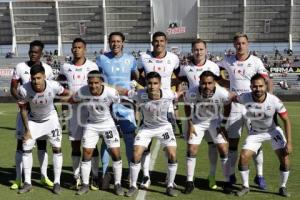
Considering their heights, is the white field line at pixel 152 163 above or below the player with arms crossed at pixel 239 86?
below

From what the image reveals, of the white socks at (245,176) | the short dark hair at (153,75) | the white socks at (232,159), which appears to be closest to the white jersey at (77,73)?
the short dark hair at (153,75)

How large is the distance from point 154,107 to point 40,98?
1.62m

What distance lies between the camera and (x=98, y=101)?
20.7ft

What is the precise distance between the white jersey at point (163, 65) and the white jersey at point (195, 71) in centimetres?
20

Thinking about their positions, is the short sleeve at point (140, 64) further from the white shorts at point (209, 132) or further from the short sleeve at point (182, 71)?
the white shorts at point (209, 132)

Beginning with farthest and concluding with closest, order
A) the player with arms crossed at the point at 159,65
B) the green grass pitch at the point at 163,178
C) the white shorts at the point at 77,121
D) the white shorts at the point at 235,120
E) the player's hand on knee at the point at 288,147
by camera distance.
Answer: the white shorts at the point at 235,120, the player with arms crossed at the point at 159,65, the white shorts at the point at 77,121, the green grass pitch at the point at 163,178, the player's hand on knee at the point at 288,147

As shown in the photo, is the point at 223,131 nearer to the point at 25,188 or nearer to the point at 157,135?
the point at 157,135

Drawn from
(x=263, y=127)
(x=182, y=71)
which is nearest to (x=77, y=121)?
(x=182, y=71)

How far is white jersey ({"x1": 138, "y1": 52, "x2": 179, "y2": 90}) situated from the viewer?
6.76 meters

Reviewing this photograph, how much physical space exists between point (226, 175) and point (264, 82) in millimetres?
1523

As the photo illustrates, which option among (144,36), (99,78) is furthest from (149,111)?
(144,36)

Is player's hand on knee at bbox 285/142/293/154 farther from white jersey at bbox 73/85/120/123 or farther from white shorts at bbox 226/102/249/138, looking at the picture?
white jersey at bbox 73/85/120/123

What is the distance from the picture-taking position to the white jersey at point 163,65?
6.76 m

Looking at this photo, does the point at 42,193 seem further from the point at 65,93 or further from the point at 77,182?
the point at 65,93
